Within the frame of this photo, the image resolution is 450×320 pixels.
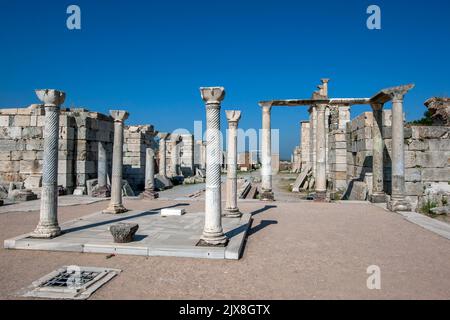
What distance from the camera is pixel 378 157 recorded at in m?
12.5

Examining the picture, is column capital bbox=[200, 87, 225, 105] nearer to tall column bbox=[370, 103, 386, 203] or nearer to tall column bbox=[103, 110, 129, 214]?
tall column bbox=[103, 110, 129, 214]

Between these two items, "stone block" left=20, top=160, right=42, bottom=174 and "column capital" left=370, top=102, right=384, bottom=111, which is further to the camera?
"stone block" left=20, top=160, right=42, bottom=174

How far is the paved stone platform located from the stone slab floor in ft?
0.56

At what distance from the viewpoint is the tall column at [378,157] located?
1227cm

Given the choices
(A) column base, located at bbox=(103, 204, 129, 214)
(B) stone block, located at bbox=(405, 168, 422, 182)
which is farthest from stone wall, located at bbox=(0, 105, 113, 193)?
(B) stone block, located at bbox=(405, 168, 422, 182)

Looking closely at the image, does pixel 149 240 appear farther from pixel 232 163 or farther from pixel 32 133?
pixel 32 133

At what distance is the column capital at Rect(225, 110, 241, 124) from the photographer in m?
8.96

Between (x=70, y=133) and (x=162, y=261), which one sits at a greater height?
(x=70, y=133)

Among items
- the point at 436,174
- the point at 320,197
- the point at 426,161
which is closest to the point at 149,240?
the point at 320,197

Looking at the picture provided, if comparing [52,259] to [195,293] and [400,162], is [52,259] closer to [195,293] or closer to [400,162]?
[195,293]

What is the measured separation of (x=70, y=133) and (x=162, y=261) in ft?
38.7
